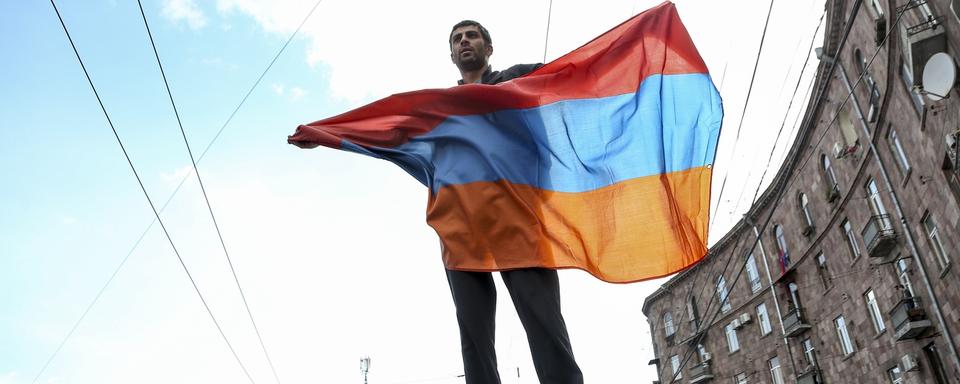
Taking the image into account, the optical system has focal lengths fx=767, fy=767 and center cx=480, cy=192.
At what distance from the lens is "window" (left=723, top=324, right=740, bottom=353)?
3603 centimetres

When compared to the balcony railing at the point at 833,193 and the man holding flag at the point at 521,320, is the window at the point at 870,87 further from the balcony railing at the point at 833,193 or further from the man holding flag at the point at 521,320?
the man holding flag at the point at 521,320

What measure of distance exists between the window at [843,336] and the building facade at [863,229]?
2.6 inches

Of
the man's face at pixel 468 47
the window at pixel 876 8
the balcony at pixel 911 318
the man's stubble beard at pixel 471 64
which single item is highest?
the window at pixel 876 8

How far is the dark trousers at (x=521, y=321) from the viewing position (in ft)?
9.18

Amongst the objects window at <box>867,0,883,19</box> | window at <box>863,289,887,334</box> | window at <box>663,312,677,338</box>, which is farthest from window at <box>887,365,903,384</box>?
window at <box>663,312,677,338</box>

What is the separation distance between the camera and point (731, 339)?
3666 centimetres

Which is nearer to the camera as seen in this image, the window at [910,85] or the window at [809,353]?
the window at [910,85]

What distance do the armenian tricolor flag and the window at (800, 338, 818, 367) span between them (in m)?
27.7

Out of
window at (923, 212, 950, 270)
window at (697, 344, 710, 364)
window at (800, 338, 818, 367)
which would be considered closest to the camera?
window at (923, 212, 950, 270)

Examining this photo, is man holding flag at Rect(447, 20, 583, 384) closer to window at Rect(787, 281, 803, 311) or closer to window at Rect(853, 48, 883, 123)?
window at Rect(853, 48, 883, 123)

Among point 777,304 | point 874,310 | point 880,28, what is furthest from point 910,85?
point 777,304

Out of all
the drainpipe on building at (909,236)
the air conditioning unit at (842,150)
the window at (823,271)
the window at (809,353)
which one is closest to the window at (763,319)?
the window at (809,353)

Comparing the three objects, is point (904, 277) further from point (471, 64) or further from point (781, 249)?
point (471, 64)

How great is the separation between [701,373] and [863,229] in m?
17.0
